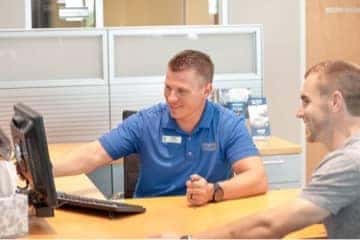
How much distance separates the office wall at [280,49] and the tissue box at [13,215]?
3290mm

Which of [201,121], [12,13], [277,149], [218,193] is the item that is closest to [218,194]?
[218,193]

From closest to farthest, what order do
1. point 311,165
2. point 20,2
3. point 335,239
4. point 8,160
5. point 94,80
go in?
point 335,239 < point 8,160 < point 94,80 < point 20,2 < point 311,165

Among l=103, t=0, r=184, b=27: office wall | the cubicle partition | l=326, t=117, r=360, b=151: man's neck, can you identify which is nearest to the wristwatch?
l=326, t=117, r=360, b=151: man's neck

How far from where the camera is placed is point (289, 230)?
190 centimetres

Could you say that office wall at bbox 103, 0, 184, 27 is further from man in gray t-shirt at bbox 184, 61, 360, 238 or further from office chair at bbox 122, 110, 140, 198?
man in gray t-shirt at bbox 184, 61, 360, 238

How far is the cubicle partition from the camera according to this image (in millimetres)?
4035

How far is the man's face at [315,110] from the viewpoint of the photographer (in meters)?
2.00

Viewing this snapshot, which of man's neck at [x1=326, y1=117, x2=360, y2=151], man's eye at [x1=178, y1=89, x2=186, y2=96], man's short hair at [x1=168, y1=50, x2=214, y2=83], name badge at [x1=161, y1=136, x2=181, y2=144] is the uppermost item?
man's short hair at [x1=168, y1=50, x2=214, y2=83]

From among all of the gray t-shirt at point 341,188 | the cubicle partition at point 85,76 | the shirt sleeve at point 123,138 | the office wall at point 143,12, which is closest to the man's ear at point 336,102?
the gray t-shirt at point 341,188

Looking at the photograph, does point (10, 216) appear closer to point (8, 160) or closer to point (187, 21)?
point (8, 160)

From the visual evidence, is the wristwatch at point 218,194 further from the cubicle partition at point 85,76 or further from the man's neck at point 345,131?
the cubicle partition at point 85,76

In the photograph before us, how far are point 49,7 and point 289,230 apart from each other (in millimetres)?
3994

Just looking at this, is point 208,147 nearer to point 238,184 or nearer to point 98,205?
point 238,184

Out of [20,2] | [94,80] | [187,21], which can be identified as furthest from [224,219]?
[187,21]
